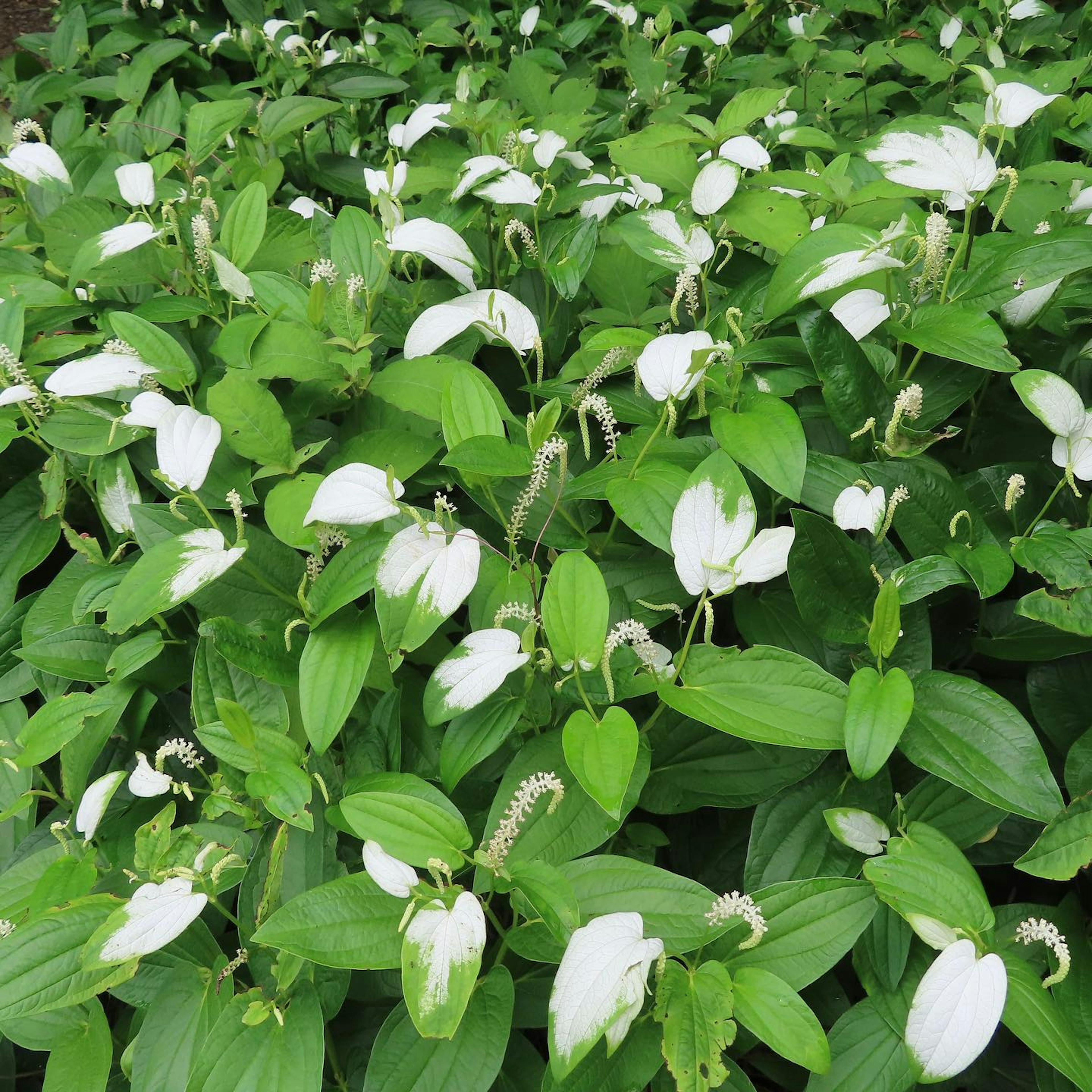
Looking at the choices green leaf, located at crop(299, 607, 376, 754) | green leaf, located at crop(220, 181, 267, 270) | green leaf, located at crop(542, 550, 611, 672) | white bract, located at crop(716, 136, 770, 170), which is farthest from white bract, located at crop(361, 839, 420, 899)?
white bract, located at crop(716, 136, 770, 170)

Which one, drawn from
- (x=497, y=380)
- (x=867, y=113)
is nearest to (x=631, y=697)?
(x=497, y=380)

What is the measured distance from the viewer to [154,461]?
1166 millimetres

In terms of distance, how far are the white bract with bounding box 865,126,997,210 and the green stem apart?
0.37 m

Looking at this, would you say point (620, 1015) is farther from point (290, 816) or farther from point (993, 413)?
point (993, 413)

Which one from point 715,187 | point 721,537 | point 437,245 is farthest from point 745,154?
point 721,537

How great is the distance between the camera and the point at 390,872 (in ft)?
2.42

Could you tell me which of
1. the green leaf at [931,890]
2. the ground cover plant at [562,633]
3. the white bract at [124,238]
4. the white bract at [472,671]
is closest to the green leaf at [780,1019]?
the ground cover plant at [562,633]

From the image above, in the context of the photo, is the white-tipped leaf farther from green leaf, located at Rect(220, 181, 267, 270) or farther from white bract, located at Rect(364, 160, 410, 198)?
green leaf, located at Rect(220, 181, 267, 270)

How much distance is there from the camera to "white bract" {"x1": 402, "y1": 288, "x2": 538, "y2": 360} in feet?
3.57

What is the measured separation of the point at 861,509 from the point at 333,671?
1.81 feet

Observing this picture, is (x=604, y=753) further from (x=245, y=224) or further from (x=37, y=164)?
(x=37, y=164)

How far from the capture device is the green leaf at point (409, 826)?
2.50 feet

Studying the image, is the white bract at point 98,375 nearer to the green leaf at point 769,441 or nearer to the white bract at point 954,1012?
the green leaf at point 769,441

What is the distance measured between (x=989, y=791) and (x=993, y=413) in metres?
0.56
